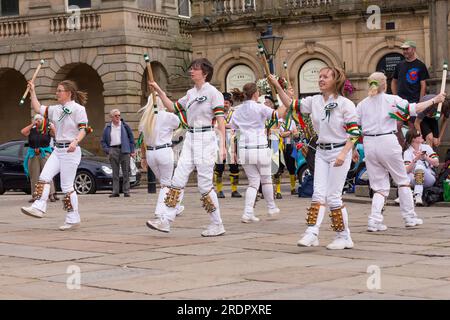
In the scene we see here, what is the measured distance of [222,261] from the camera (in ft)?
38.1

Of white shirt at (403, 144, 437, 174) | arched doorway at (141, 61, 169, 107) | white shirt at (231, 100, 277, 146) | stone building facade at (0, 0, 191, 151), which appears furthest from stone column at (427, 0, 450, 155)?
arched doorway at (141, 61, 169, 107)

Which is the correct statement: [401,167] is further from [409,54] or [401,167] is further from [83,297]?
[83,297]

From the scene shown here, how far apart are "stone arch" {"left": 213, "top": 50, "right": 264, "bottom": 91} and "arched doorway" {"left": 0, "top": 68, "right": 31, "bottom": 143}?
897 centimetres

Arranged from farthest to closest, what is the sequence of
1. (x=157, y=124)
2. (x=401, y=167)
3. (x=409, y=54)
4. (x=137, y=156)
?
(x=137, y=156)
(x=409, y=54)
(x=157, y=124)
(x=401, y=167)

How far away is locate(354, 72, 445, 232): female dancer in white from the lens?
1420 centimetres

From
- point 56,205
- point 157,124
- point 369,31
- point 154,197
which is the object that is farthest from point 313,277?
point 369,31

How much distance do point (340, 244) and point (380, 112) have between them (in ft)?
7.25

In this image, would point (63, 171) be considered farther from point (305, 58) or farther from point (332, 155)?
point (305, 58)

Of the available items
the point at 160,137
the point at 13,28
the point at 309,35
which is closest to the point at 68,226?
the point at 160,137

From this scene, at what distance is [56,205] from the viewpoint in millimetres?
22453

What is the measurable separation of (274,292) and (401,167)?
5.48 m

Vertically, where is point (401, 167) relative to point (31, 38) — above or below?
below

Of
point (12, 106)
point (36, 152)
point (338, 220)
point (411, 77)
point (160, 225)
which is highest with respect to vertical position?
point (12, 106)

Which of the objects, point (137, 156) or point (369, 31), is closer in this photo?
point (137, 156)
